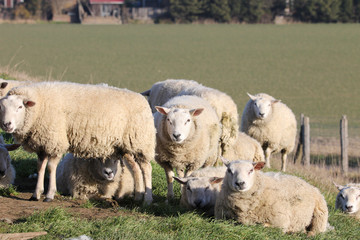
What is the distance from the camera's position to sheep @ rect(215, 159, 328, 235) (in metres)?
6.37

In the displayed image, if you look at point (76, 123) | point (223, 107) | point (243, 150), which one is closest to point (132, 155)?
point (76, 123)

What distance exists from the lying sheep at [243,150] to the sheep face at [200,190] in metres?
2.54

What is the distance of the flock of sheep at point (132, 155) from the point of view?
645cm

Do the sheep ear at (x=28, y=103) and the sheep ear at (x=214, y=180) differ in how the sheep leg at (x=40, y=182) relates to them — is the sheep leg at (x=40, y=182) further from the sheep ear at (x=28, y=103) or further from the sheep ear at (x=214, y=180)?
the sheep ear at (x=214, y=180)

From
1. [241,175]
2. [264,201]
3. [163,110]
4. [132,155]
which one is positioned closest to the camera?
[241,175]

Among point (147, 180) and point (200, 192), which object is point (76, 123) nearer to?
point (147, 180)

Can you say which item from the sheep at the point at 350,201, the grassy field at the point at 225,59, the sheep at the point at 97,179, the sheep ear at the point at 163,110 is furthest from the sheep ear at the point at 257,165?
the grassy field at the point at 225,59

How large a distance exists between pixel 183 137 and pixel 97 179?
4.02 feet

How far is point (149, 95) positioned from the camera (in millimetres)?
11211

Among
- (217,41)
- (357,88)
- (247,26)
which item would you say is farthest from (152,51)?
(247,26)

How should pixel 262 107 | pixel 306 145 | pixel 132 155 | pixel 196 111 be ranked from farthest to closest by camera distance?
pixel 306 145
pixel 262 107
pixel 196 111
pixel 132 155

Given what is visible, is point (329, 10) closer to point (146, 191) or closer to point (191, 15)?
point (191, 15)

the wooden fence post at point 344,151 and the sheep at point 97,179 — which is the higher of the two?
the sheep at point 97,179

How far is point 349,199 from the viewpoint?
28.9 feet
